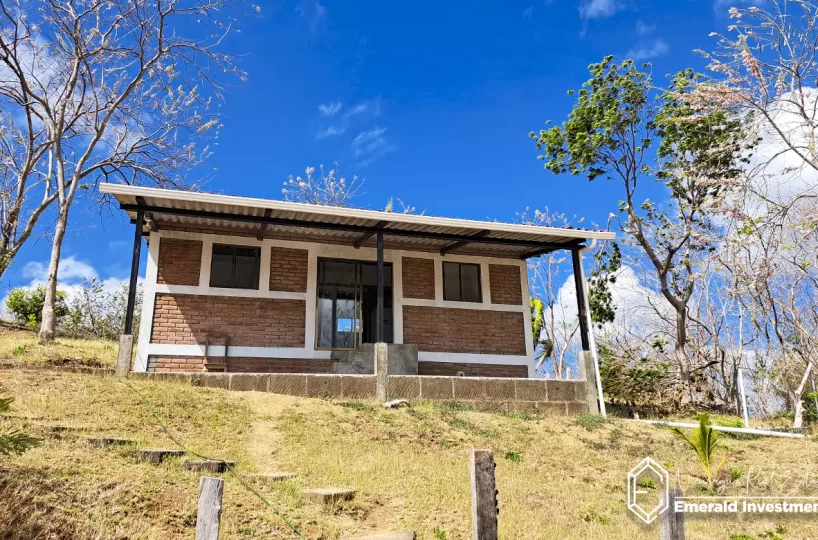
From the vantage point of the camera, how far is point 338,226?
1144 cm

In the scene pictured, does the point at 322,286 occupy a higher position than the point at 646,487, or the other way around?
the point at 322,286

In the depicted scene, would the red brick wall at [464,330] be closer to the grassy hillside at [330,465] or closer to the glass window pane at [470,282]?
the glass window pane at [470,282]

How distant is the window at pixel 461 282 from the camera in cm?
1341

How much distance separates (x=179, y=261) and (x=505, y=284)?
7.21m

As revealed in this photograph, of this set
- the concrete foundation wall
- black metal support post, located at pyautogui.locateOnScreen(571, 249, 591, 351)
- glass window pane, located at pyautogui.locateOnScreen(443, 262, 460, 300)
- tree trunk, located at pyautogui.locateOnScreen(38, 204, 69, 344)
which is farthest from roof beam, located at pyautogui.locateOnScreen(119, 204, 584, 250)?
tree trunk, located at pyautogui.locateOnScreen(38, 204, 69, 344)

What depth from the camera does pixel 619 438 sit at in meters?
9.72

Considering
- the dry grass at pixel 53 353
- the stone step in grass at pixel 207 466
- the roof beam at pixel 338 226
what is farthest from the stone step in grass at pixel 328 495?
the dry grass at pixel 53 353

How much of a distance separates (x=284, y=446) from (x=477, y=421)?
356cm

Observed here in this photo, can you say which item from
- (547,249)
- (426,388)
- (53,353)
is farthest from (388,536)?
(53,353)

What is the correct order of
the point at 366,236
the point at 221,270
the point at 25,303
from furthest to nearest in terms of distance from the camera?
the point at 25,303, the point at 366,236, the point at 221,270

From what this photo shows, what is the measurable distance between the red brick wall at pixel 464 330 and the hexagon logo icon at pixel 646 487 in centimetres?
504

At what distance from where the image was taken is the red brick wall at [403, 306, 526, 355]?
12859 mm

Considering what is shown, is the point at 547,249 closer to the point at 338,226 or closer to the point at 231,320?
the point at 338,226

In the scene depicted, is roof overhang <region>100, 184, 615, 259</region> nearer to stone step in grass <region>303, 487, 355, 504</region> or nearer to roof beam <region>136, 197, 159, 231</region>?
roof beam <region>136, 197, 159, 231</region>
